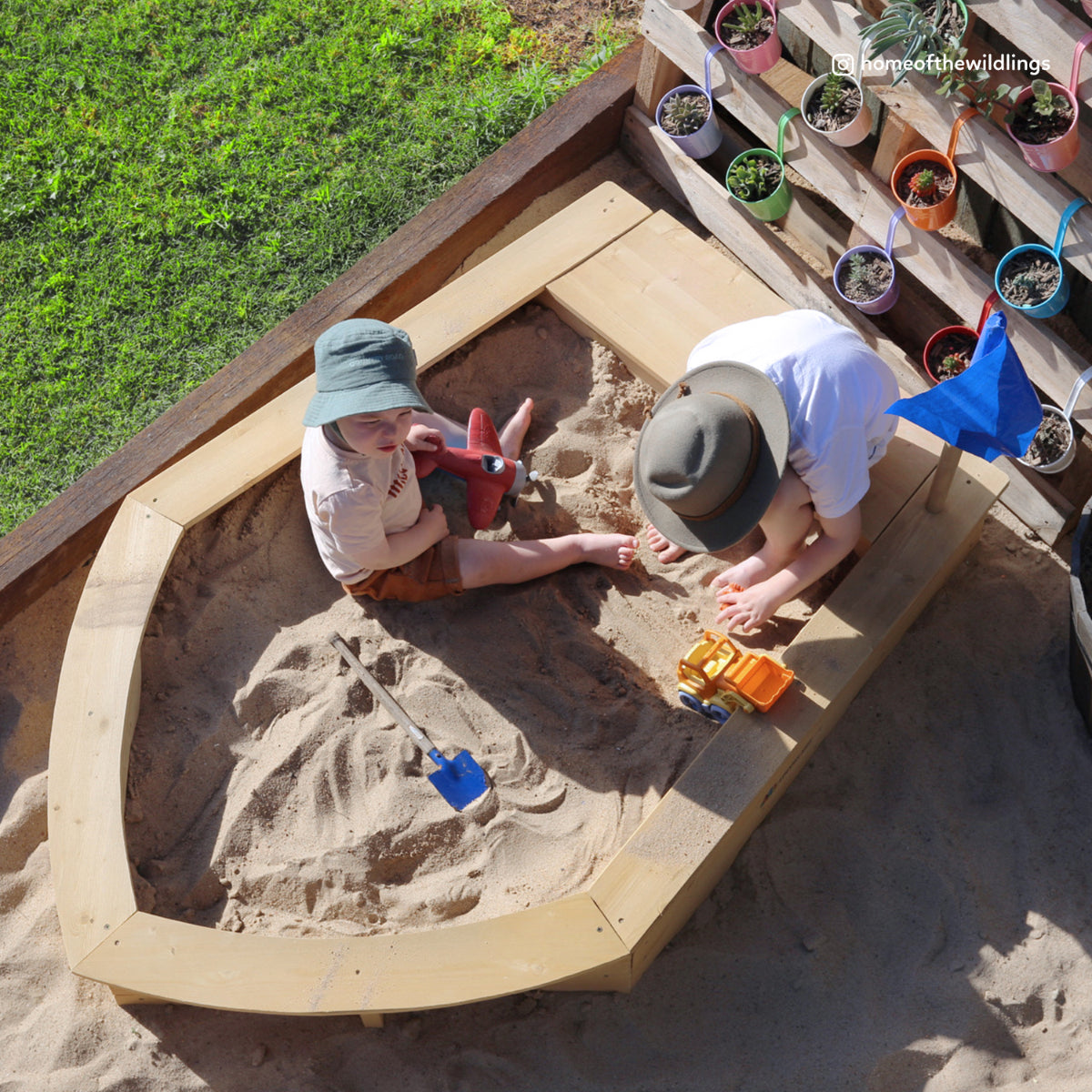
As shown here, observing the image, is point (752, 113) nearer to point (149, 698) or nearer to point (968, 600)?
point (968, 600)

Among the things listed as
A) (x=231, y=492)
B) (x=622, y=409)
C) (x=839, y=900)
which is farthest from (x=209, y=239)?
(x=839, y=900)

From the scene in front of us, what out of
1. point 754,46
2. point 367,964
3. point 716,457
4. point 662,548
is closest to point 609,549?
point 662,548

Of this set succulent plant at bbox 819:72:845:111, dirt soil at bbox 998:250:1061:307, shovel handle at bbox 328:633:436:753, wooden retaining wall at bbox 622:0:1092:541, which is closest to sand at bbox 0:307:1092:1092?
shovel handle at bbox 328:633:436:753

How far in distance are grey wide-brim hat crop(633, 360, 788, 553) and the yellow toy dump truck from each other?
10.3 inches

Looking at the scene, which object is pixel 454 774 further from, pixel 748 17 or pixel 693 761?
pixel 748 17

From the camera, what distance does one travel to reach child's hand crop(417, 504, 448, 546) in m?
3.04

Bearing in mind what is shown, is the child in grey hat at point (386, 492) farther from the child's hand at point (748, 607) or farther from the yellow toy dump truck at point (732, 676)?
the yellow toy dump truck at point (732, 676)

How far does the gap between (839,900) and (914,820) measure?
0.96ft

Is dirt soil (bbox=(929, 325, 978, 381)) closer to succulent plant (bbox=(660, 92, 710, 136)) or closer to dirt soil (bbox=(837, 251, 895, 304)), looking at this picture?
dirt soil (bbox=(837, 251, 895, 304))

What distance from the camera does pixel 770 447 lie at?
2592mm

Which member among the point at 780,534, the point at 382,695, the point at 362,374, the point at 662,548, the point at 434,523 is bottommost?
the point at 382,695

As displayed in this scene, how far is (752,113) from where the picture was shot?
3.46 meters

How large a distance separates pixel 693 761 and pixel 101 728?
1480 mm

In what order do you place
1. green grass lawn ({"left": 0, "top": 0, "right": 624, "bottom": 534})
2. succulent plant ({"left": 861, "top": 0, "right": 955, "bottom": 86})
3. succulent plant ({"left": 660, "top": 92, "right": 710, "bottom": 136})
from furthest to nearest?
green grass lawn ({"left": 0, "top": 0, "right": 624, "bottom": 534}) → succulent plant ({"left": 660, "top": 92, "right": 710, "bottom": 136}) → succulent plant ({"left": 861, "top": 0, "right": 955, "bottom": 86})
